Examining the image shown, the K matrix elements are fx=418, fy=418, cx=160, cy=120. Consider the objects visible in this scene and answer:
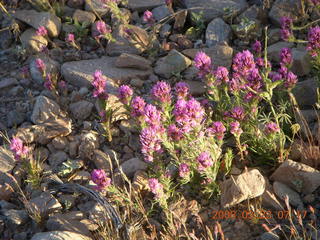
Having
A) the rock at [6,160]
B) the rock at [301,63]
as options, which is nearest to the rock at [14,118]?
the rock at [6,160]

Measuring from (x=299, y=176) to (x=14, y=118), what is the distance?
3.54 metres

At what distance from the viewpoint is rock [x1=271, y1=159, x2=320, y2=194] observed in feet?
13.5

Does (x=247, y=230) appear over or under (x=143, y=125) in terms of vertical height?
under

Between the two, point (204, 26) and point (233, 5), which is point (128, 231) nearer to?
point (204, 26)

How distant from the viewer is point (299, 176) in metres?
4.16

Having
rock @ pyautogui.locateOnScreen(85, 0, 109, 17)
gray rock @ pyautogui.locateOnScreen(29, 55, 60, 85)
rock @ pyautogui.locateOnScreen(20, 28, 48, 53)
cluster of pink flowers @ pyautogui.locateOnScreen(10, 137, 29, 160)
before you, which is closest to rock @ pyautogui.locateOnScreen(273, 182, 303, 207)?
cluster of pink flowers @ pyautogui.locateOnScreen(10, 137, 29, 160)

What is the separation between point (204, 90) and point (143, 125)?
1.38 metres

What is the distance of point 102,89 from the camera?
193 inches

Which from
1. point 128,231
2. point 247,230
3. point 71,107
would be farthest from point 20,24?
point 247,230

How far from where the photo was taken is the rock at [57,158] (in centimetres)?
489

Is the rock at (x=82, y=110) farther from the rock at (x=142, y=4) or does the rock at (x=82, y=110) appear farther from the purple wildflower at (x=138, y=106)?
the rock at (x=142, y=4)

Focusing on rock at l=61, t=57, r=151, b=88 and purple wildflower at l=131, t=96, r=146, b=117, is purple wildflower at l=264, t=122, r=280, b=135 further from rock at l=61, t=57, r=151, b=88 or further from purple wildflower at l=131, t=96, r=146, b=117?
rock at l=61, t=57, r=151, b=88

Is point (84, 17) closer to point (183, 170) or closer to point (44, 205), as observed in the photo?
point (44, 205)
